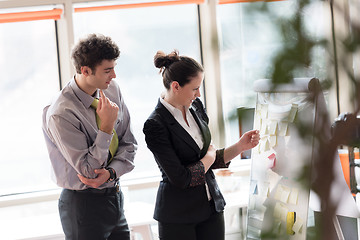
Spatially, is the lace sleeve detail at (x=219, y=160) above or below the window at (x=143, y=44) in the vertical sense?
below

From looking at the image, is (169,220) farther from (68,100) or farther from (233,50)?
(233,50)

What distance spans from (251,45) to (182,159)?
6.40 feet

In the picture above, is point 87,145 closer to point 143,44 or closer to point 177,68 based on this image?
point 177,68

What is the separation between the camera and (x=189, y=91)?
2.37m

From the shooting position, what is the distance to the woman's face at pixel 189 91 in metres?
2.36

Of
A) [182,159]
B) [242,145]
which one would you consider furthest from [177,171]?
[242,145]

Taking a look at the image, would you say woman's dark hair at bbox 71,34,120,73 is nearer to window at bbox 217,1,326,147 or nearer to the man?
the man

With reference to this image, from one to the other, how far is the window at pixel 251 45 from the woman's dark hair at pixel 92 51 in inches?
71.7

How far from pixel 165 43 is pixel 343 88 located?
4206mm

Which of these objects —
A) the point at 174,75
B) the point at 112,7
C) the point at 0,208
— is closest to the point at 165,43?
the point at 112,7

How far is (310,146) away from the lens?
49cm

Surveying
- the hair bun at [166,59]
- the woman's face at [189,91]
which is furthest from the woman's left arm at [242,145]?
the hair bun at [166,59]

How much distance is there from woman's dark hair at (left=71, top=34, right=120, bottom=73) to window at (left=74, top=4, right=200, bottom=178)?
2212 millimetres

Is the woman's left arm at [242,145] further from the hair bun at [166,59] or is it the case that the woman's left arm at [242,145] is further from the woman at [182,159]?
the hair bun at [166,59]
